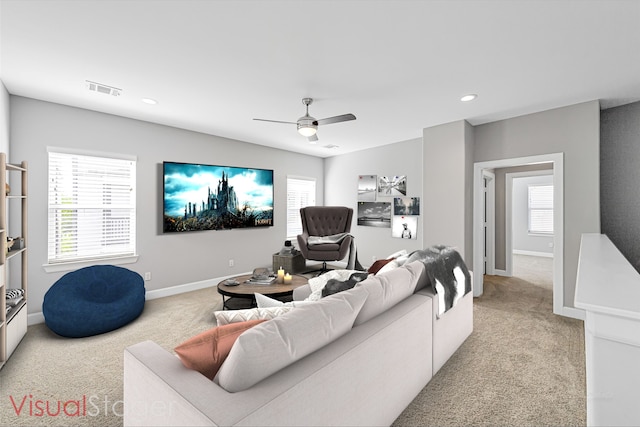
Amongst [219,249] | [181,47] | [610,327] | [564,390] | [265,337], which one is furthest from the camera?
[219,249]

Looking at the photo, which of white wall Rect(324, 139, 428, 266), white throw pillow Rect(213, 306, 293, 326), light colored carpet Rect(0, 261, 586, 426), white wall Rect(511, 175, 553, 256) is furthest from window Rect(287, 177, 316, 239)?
white wall Rect(511, 175, 553, 256)

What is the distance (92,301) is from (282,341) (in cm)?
303

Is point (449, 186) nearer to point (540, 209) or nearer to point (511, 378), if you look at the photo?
point (511, 378)

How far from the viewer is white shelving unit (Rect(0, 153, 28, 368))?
90.7 inches

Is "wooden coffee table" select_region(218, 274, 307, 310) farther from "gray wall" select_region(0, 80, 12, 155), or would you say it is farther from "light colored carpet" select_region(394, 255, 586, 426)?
"gray wall" select_region(0, 80, 12, 155)

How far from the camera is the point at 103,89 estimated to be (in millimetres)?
2881

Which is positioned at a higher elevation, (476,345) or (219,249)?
(219,249)

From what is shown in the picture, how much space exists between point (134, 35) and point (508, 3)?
241cm

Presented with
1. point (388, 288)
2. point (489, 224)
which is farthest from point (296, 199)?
point (388, 288)

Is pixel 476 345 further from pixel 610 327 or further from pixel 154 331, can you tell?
pixel 154 331

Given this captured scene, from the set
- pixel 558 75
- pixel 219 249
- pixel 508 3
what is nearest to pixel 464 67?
pixel 508 3

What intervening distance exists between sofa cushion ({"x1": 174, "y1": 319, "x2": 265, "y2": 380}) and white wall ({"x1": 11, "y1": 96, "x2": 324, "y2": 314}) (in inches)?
132

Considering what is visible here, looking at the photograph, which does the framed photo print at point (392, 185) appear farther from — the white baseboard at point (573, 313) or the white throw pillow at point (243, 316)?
the white throw pillow at point (243, 316)

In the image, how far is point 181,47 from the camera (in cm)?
216
